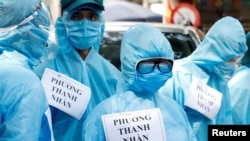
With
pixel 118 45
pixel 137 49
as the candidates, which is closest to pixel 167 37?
pixel 118 45

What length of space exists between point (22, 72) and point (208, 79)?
1968mm

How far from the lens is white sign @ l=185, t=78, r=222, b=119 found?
4.10m

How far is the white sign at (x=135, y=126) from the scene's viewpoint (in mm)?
3182

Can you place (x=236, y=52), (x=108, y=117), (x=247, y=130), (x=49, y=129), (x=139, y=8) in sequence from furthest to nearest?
(x=139, y=8), (x=236, y=52), (x=247, y=130), (x=108, y=117), (x=49, y=129)

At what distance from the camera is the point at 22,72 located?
271 cm

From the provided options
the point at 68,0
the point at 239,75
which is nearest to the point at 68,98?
the point at 68,0

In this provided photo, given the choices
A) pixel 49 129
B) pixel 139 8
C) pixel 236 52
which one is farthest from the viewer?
pixel 139 8

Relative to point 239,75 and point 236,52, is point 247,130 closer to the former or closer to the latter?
point 236,52

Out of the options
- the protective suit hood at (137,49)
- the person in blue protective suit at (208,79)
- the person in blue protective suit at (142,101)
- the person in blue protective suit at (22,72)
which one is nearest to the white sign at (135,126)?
the person in blue protective suit at (142,101)

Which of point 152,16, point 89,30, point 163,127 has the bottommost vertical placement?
point 152,16

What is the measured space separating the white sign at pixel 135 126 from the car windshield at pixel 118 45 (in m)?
2.53

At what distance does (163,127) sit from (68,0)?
111 centimetres

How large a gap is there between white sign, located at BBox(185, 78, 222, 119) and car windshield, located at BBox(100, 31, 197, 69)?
166 cm

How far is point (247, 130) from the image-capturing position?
143 inches
